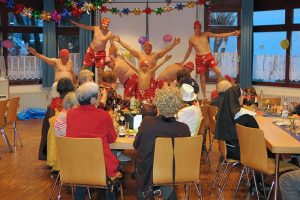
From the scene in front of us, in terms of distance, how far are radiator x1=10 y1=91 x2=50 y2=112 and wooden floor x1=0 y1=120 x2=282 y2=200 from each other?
3.20 m

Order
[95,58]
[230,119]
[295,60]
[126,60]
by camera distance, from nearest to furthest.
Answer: [230,119]
[126,60]
[95,58]
[295,60]

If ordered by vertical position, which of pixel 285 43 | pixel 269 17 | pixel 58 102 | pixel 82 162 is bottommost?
pixel 82 162

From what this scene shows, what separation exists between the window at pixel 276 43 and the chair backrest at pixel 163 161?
651 centimetres

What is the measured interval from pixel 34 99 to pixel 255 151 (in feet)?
24.1

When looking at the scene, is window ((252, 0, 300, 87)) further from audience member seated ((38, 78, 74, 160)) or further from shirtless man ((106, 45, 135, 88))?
audience member seated ((38, 78, 74, 160))

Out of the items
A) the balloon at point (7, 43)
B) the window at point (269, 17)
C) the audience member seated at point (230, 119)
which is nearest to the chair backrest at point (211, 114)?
the audience member seated at point (230, 119)

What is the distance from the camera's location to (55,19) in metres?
9.61

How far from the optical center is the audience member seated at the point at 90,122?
3639 millimetres

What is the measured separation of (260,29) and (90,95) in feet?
24.0

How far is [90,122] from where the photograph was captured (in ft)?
11.9

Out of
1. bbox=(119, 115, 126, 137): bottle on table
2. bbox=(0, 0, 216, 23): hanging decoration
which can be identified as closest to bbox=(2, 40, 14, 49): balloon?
bbox=(0, 0, 216, 23): hanging decoration

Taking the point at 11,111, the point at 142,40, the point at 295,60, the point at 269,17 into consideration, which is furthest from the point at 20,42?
the point at 295,60

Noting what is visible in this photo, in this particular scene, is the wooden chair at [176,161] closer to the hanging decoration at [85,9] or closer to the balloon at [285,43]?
the hanging decoration at [85,9]

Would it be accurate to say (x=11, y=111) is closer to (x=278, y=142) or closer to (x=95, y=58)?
(x=95, y=58)
